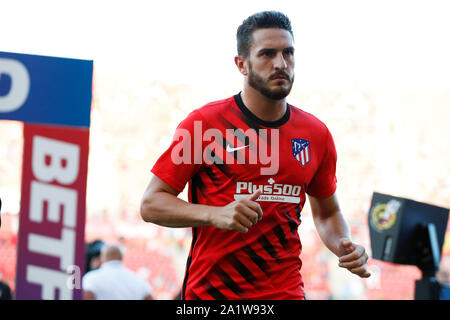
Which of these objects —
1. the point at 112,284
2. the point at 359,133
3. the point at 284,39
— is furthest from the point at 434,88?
the point at 284,39

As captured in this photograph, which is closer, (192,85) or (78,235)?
(78,235)

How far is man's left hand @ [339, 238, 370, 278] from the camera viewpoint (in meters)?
2.00

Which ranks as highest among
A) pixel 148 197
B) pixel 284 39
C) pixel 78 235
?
pixel 284 39

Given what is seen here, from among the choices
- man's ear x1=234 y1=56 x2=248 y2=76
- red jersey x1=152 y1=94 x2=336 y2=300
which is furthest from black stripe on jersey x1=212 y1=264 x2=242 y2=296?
man's ear x1=234 y1=56 x2=248 y2=76

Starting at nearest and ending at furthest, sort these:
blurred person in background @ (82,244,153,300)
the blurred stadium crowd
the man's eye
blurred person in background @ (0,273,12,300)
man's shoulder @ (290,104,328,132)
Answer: the man's eye → man's shoulder @ (290,104,328,132) → blurred person in background @ (82,244,153,300) → blurred person in background @ (0,273,12,300) → the blurred stadium crowd

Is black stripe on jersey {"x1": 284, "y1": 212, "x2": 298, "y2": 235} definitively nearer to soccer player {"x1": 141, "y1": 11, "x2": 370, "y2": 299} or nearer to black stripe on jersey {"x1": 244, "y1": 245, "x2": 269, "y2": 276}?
soccer player {"x1": 141, "y1": 11, "x2": 370, "y2": 299}

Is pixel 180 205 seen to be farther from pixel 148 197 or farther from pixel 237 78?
pixel 237 78

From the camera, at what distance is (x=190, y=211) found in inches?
75.3

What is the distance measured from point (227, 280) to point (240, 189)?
314 mm

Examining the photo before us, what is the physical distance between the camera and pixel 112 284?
4.58 m

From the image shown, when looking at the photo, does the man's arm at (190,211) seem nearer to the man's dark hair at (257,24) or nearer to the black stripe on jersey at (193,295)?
the black stripe on jersey at (193,295)

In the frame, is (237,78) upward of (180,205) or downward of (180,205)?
upward

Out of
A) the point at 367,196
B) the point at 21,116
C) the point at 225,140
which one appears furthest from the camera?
the point at 367,196
